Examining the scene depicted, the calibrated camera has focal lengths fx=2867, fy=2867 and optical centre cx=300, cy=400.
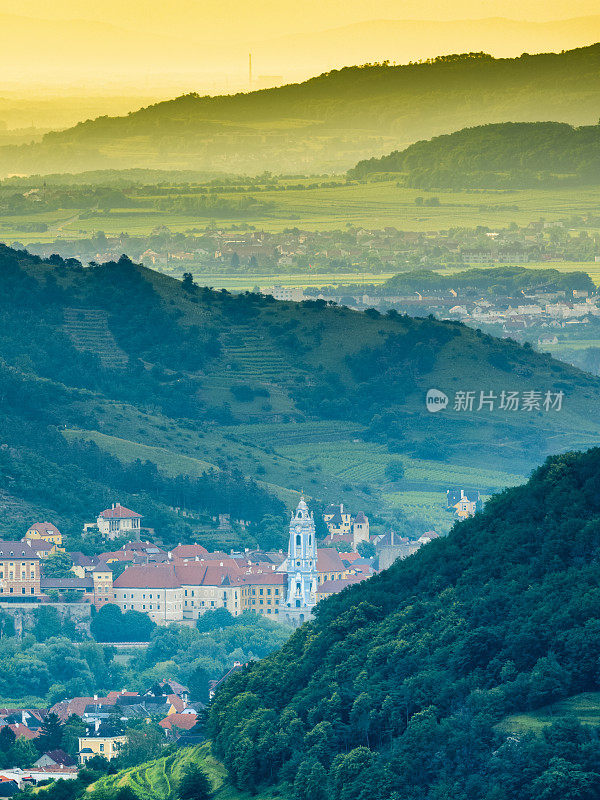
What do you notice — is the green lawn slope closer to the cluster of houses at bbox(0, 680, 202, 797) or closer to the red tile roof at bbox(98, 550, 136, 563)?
the cluster of houses at bbox(0, 680, 202, 797)

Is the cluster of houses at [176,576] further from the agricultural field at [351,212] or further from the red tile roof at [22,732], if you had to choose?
the agricultural field at [351,212]

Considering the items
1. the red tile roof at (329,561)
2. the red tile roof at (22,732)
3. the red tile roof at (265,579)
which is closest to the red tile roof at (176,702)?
the red tile roof at (22,732)

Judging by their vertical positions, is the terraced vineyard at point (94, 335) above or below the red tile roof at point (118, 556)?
above

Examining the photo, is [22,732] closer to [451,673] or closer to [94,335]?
[451,673]

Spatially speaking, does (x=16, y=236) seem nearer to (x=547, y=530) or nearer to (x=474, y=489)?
(x=474, y=489)

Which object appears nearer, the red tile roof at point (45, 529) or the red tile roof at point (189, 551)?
the red tile roof at point (189, 551)

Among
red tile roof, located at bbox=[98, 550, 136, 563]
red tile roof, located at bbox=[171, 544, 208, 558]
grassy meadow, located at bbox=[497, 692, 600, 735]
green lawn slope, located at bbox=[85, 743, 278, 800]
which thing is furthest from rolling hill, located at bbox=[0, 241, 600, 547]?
grassy meadow, located at bbox=[497, 692, 600, 735]
